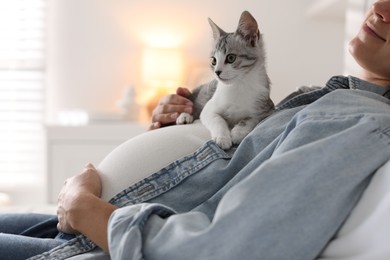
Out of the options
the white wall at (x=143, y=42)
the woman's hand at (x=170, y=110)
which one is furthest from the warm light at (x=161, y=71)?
the woman's hand at (x=170, y=110)

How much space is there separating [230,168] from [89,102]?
2.64 meters

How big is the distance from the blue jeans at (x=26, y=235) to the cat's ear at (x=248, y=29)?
60 centimetres

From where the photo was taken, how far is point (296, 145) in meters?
0.78

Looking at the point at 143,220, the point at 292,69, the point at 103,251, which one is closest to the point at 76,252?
the point at 103,251

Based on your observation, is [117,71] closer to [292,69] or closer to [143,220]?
[292,69]

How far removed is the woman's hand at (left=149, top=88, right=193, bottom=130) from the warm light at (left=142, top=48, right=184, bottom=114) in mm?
1799

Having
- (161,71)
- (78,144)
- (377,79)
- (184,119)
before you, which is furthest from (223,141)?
(161,71)

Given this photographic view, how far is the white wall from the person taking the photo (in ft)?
11.3

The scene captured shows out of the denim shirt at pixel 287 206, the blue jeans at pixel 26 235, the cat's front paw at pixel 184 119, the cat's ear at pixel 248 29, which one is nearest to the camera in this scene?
the denim shirt at pixel 287 206

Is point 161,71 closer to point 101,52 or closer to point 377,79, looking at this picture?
point 101,52

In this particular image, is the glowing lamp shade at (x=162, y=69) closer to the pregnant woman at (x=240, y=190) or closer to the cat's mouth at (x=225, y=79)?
the cat's mouth at (x=225, y=79)

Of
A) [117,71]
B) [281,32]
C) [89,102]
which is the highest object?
[281,32]

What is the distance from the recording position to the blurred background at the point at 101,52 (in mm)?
3436

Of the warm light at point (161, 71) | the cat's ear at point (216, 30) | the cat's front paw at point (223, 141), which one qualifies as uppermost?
the cat's ear at point (216, 30)
